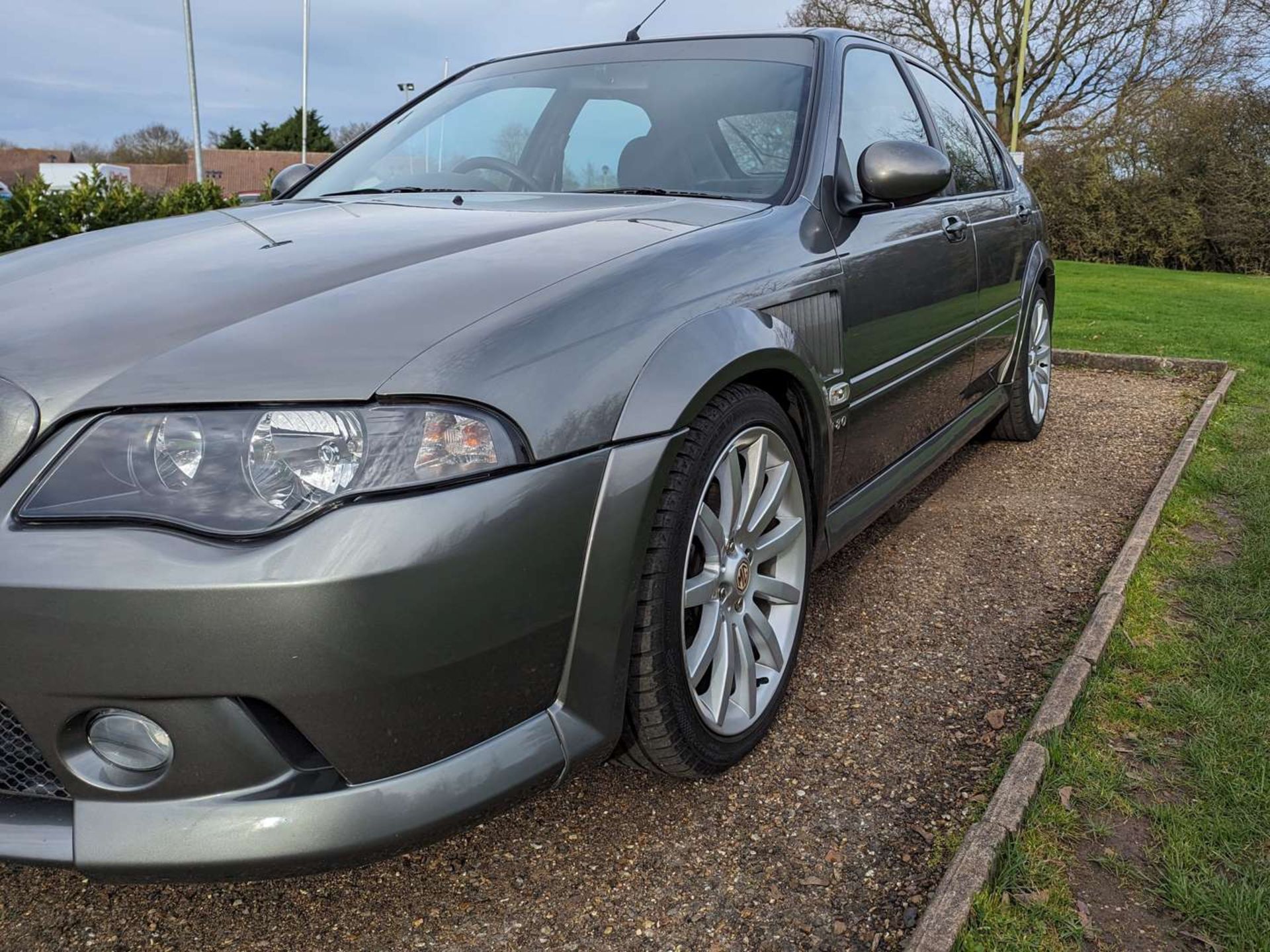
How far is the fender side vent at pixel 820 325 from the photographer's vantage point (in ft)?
7.72

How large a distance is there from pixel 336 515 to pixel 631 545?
20.7 inches

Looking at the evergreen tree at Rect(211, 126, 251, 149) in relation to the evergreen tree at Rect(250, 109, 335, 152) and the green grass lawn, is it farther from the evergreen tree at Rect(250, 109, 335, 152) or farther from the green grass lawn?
the green grass lawn

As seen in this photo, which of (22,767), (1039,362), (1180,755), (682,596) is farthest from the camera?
(1039,362)

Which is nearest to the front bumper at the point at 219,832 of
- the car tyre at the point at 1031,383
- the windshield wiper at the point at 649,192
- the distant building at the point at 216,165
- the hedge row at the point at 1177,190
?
the windshield wiper at the point at 649,192

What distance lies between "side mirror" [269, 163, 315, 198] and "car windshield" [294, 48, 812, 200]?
108mm

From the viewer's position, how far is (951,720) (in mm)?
2531

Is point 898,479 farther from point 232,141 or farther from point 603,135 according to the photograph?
point 232,141

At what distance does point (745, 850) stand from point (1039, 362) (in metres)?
3.97

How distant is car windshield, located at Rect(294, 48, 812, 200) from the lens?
277 cm

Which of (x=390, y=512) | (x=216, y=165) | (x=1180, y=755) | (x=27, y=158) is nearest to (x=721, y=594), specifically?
(x=390, y=512)

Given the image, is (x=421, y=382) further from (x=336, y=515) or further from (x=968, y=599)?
(x=968, y=599)

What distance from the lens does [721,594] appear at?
2191 millimetres

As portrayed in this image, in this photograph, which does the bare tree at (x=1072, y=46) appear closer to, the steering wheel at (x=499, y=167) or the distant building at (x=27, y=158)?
the steering wheel at (x=499, y=167)

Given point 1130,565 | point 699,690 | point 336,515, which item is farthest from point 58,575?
point 1130,565
